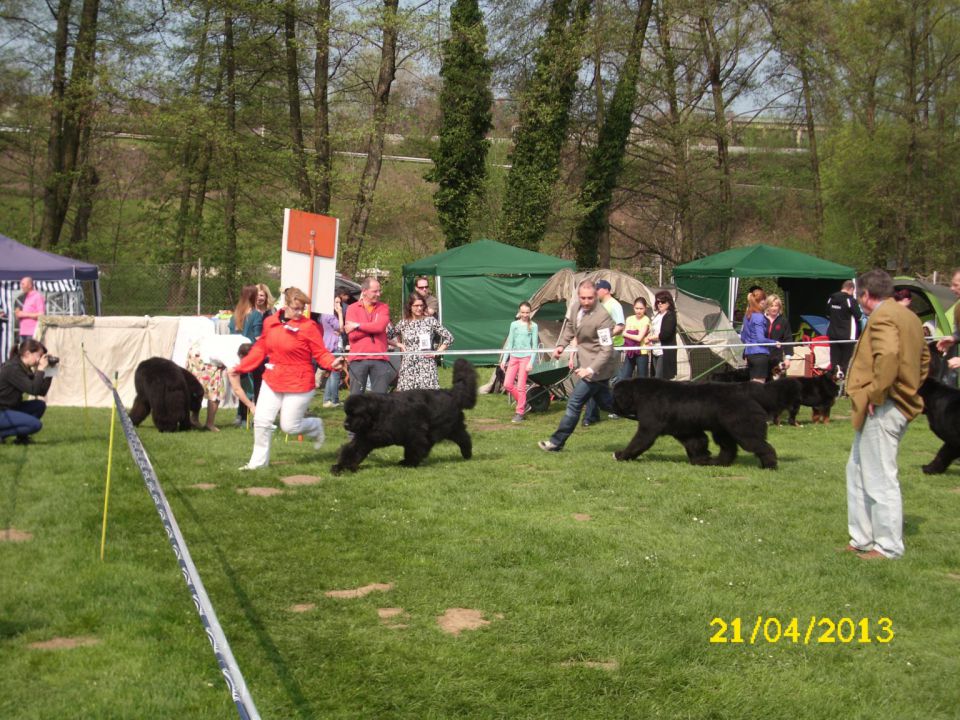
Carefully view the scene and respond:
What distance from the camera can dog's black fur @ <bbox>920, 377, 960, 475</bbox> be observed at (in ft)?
29.6

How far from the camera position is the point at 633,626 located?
504 centimetres

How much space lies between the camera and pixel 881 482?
20.5 ft

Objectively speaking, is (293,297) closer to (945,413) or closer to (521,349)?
(521,349)

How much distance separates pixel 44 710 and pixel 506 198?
25282mm

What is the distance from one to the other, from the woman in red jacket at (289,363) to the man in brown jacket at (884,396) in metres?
4.61

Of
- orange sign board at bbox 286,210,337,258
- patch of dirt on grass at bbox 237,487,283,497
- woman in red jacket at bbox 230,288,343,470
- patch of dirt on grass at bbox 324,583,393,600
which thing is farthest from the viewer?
orange sign board at bbox 286,210,337,258

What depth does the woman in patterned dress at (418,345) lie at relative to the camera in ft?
37.9

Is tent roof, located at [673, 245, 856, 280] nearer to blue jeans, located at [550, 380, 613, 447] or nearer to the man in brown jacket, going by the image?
blue jeans, located at [550, 380, 613, 447]

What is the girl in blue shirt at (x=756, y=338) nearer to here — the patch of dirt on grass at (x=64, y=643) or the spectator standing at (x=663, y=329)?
the spectator standing at (x=663, y=329)

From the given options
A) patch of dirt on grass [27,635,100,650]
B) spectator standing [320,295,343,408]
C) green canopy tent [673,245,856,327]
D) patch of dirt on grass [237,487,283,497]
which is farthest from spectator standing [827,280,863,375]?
patch of dirt on grass [27,635,100,650]

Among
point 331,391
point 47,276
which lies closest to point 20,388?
point 331,391

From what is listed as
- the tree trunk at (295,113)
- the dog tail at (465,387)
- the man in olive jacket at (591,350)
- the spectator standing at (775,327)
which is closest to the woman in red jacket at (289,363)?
the dog tail at (465,387)

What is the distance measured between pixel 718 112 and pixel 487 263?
14999 millimetres

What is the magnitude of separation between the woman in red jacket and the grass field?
1.91ft
